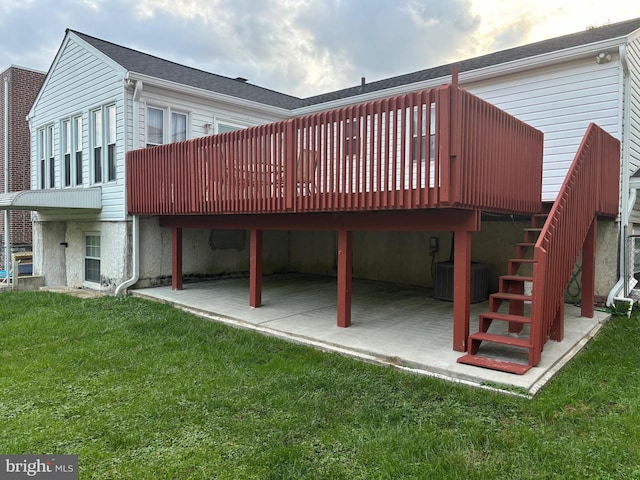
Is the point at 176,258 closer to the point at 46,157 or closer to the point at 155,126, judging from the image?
the point at 155,126

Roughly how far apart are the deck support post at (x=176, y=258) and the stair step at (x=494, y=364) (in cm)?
592

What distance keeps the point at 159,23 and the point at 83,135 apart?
9.38 m

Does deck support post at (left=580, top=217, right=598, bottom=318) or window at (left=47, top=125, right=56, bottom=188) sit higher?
window at (left=47, top=125, right=56, bottom=188)

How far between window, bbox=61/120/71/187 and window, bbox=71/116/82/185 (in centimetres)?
25

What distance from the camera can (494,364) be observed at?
4094mm

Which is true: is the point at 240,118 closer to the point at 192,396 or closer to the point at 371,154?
the point at 371,154

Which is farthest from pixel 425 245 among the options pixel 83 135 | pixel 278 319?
pixel 83 135

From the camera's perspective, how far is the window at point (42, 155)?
35.6ft

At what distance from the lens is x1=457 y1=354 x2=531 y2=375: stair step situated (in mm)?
3941

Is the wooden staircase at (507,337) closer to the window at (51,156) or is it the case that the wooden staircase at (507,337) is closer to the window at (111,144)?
the window at (111,144)

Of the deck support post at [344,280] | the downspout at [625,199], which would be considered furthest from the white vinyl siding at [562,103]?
the deck support post at [344,280]

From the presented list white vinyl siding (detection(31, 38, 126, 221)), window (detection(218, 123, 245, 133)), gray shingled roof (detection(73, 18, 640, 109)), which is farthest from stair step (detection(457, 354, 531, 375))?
window (detection(218, 123, 245, 133))

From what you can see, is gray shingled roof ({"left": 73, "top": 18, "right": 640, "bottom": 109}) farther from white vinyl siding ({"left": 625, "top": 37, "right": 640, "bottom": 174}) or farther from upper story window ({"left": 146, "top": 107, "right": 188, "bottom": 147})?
upper story window ({"left": 146, "top": 107, "right": 188, "bottom": 147})

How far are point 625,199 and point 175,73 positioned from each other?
923cm
